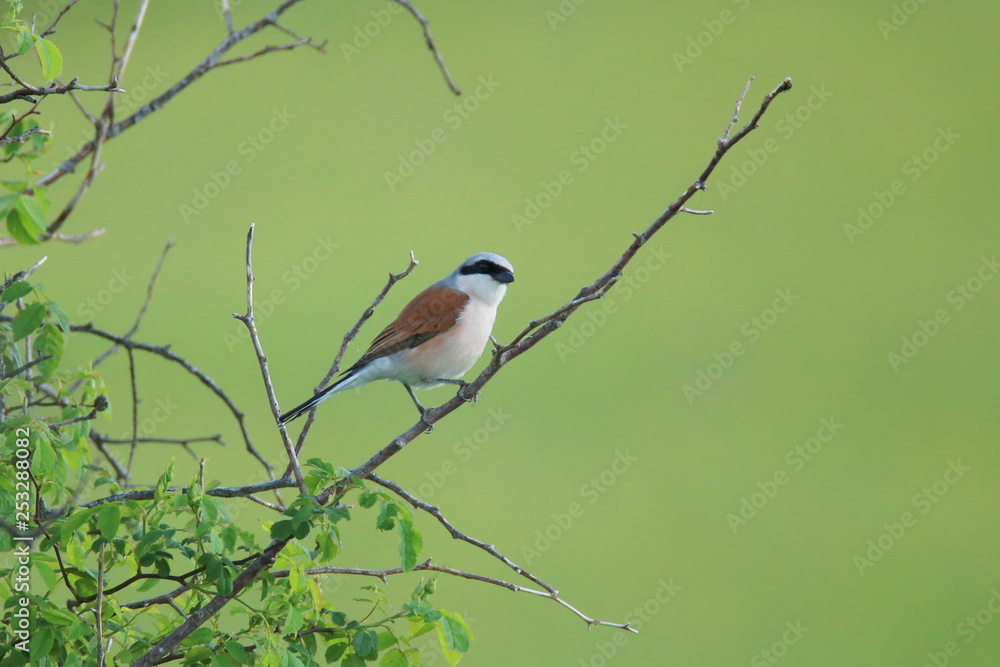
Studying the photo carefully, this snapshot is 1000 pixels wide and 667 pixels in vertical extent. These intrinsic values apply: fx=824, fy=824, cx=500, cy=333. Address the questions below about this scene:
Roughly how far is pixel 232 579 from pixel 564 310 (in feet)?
1.87

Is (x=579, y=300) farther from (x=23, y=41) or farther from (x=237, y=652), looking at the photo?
(x=23, y=41)

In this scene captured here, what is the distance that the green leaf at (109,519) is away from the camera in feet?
3.39

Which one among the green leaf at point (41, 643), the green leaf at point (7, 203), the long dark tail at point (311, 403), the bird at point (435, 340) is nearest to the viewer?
the green leaf at point (7, 203)

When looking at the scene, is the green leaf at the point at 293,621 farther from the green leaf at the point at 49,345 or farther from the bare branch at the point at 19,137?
the bare branch at the point at 19,137

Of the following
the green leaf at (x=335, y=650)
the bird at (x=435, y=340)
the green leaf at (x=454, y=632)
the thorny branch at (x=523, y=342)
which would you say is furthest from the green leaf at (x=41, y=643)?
the bird at (x=435, y=340)

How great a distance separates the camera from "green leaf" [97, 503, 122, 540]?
103 cm

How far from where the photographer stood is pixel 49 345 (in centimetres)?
120

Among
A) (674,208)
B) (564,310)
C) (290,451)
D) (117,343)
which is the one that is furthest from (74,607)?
(674,208)

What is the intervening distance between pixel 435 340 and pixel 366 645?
139cm

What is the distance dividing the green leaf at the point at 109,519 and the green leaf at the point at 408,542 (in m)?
0.36

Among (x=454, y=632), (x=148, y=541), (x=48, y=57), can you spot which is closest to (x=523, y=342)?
(x=454, y=632)

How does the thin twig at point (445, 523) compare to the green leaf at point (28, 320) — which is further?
the thin twig at point (445, 523)

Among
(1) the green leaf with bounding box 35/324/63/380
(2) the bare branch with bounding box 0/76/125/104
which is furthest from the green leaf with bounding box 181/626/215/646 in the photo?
(2) the bare branch with bounding box 0/76/125/104

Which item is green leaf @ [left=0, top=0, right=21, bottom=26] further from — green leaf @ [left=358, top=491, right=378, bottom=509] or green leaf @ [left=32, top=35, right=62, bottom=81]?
green leaf @ [left=358, top=491, right=378, bottom=509]
